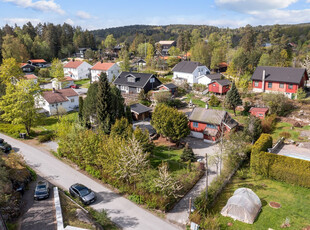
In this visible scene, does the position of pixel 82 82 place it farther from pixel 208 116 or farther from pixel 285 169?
pixel 285 169

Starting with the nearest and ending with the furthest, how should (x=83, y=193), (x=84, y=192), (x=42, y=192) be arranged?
1. (x=42, y=192)
2. (x=83, y=193)
3. (x=84, y=192)

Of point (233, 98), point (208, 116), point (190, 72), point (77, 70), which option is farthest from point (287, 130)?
point (77, 70)

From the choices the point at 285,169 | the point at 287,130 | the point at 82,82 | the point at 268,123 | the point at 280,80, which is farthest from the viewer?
the point at 82,82

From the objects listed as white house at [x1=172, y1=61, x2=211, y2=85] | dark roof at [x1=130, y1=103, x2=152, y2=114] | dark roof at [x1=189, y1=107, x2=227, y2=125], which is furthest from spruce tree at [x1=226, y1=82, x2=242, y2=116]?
white house at [x1=172, y1=61, x2=211, y2=85]

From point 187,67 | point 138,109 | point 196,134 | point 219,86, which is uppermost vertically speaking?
point 187,67

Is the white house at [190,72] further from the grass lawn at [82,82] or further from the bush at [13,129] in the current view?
the bush at [13,129]

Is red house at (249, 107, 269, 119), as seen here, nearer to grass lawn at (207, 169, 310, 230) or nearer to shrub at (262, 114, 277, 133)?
shrub at (262, 114, 277, 133)

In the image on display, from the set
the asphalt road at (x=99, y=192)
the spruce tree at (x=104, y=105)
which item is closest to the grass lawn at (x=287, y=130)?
the asphalt road at (x=99, y=192)
